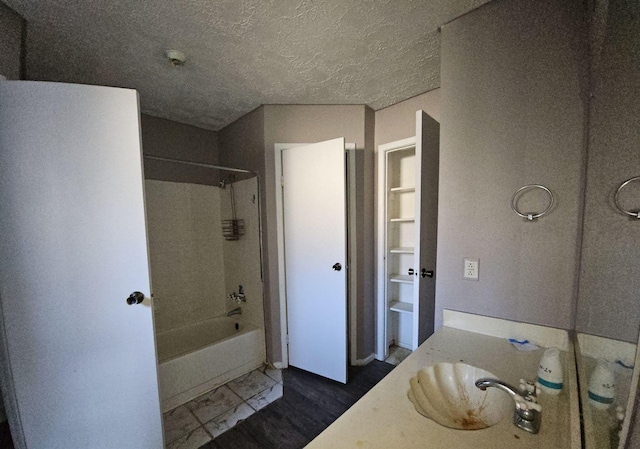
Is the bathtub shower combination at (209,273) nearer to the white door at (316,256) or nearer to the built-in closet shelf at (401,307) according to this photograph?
the white door at (316,256)

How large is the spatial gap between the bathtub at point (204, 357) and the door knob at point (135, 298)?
695 millimetres

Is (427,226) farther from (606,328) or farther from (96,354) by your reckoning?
(96,354)

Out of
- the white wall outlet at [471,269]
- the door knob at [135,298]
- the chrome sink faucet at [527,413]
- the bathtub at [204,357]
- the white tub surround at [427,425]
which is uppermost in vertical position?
the white wall outlet at [471,269]

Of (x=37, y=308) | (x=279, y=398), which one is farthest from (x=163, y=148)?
(x=279, y=398)

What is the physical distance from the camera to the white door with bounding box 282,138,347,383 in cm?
193

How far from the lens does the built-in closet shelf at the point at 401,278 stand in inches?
84.7

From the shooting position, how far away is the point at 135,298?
3.95ft

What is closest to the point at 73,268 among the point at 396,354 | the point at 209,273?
the point at 209,273

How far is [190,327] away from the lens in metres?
2.47

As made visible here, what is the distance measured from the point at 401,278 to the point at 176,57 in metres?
2.42

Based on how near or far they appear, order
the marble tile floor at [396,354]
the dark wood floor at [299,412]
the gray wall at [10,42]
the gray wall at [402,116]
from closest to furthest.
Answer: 1. the gray wall at [10,42]
2. the dark wood floor at [299,412]
3. the gray wall at [402,116]
4. the marble tile floor at [396,354]

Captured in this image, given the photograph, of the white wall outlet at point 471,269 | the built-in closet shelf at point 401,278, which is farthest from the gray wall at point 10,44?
the built-in closet shelf at point 401,278

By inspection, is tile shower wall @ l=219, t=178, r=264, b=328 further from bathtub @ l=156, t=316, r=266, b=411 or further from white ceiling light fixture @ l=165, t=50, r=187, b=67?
white ceiling light fixture @ l=165, t=50, r=187, b=67

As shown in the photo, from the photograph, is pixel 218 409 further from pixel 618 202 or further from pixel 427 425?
pixel 618 202
